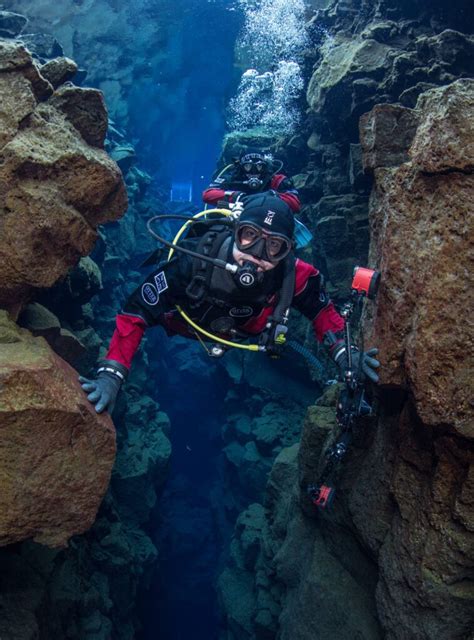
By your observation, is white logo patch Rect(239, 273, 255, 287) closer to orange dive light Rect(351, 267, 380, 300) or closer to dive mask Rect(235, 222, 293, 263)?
dive mask Rect(235, 222, 293, 263)

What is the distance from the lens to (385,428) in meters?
3.41

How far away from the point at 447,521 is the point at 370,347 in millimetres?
1293

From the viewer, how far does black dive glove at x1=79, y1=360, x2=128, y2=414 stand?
2.90m

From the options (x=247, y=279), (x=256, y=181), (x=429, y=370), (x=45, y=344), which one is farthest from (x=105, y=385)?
(x=256, y=181)

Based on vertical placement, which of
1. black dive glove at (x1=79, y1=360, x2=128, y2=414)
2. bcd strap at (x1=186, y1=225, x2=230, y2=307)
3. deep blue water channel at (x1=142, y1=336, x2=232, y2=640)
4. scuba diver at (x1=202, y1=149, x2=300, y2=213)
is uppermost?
scuba diver at (x1=202, y1=149, x2=300, y2=213)

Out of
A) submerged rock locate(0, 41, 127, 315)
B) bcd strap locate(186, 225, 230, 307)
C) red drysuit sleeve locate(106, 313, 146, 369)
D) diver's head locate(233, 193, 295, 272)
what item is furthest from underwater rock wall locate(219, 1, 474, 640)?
submerged rock locate(0, 41, 127, 315)

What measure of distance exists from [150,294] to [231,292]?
723 millimetres

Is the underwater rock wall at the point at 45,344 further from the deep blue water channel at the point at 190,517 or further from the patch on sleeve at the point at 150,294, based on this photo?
the deep blue water channel at the point at 190,517

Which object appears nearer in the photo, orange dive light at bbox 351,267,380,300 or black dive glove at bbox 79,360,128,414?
black dive glove at bbox 79,360,128,414

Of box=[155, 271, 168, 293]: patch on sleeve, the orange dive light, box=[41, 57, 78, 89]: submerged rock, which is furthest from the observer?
box=[41, 57, 78, 89]: submerged rock

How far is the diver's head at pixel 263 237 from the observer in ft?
10.5

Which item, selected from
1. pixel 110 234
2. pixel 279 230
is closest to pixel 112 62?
pixel 110 234

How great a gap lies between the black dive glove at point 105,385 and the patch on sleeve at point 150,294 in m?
0.61

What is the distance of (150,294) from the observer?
3471 millimetres
